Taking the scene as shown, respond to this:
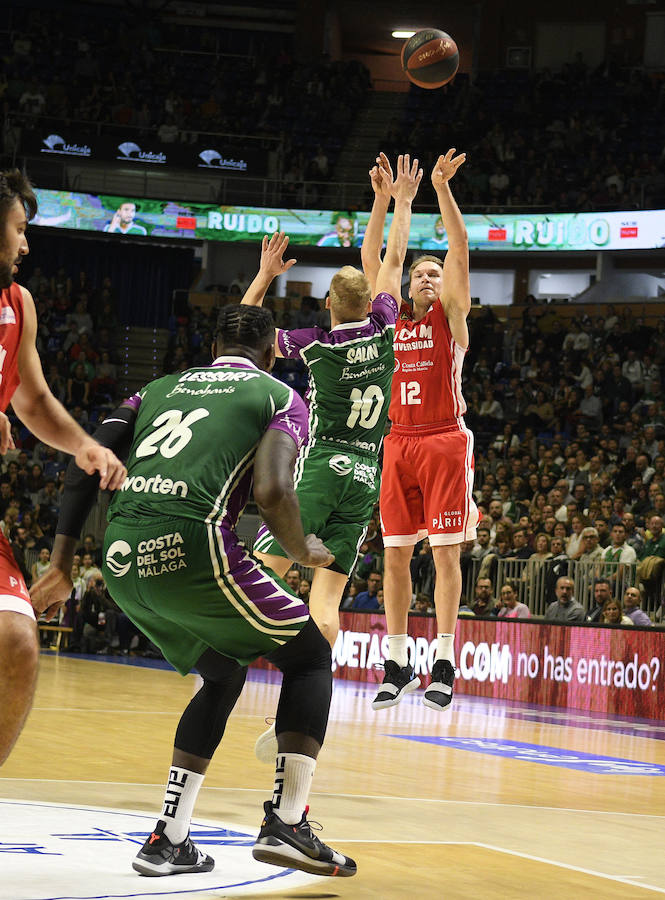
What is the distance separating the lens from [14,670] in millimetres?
3693

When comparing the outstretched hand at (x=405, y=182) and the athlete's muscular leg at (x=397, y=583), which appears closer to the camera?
the outstretched hand at (x=405, y=182)

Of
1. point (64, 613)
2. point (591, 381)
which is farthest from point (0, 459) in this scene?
point (591, 381)

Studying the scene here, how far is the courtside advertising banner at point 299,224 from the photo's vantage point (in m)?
28.3

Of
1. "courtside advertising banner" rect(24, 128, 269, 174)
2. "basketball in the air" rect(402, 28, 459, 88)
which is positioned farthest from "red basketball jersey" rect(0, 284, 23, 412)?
"courtside advertising banner" rect(24, 128, 269, 174)

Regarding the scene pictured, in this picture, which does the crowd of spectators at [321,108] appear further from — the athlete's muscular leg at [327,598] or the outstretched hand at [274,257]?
the athlete's muscular leg at [327,598]

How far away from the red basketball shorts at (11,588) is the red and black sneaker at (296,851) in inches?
46.6

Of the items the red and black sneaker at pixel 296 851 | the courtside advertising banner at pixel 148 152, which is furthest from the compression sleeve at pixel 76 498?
the courtside advertising banner at pixel 148 152

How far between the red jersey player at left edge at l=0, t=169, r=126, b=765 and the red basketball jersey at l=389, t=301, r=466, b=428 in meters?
3.75

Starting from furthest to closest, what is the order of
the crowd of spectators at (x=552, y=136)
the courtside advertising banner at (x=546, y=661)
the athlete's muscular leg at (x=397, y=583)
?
the crowd of spectators at (x=552, y=136) → the courtside advertising banner at (x=546, y=661) → the athlete's muscular leg at (x=397, y=583)

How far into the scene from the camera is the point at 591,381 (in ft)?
77.8

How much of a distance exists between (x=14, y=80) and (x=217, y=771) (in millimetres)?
27396

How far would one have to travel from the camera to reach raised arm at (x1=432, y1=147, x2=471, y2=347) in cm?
738

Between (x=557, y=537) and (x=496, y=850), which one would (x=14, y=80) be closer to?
(x=557, y=537)

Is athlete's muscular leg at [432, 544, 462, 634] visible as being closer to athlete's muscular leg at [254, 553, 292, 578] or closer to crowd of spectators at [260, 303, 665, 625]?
athlete's muscular leg at [254, 553, 292, 578]
